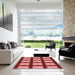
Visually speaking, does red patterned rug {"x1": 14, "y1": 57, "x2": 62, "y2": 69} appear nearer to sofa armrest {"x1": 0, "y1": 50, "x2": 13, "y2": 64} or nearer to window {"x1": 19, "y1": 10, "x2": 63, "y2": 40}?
sofa armrest {"x1": 0, "y1": 50, "x2": 13, "y2": 64}

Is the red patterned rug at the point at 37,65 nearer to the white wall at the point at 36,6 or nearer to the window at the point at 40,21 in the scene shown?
the window at the point at 40,21

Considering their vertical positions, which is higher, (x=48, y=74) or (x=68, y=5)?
(x=68, y=5)

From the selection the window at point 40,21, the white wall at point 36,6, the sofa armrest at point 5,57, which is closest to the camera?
the sofa armrest at point 5,57

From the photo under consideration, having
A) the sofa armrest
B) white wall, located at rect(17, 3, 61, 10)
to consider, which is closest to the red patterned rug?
the sofa armrest

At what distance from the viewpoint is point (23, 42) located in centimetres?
1103

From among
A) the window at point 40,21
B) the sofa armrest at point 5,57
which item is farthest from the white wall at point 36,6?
the sofa armrest at point 5,57

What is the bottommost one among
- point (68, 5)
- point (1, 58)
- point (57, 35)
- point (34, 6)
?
point (1, 58)

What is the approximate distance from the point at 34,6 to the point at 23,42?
4.12 metres

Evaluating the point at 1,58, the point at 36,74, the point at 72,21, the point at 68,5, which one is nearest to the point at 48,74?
the point at 36,74

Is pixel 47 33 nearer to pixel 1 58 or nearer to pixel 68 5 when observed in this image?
pixel 68 5

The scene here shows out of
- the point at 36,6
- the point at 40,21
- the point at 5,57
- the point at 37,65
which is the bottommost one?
the point at 37,65

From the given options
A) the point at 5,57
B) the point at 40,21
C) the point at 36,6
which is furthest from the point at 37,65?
the point at 36,6

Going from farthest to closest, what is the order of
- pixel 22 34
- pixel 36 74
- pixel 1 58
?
pixel 22 34
pixel 1 58
pixel 36 74

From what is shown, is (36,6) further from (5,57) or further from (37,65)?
(37,65)
